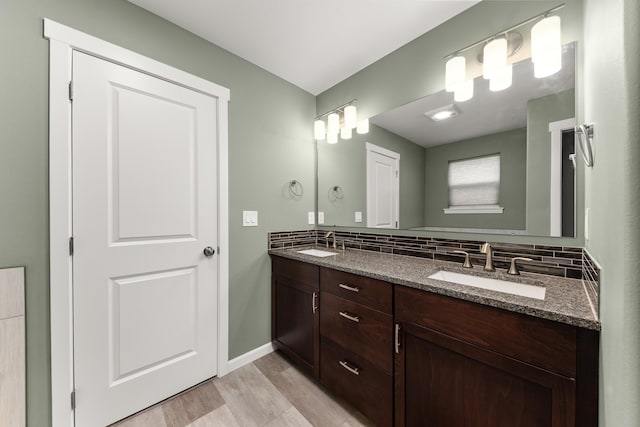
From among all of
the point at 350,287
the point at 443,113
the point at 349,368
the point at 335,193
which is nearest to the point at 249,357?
the point at 349,368

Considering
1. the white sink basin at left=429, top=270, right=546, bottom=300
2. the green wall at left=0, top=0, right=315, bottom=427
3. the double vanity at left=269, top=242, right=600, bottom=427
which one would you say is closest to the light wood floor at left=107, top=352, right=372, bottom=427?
the double vanity at left=269, top=242, right=600, bottom=427

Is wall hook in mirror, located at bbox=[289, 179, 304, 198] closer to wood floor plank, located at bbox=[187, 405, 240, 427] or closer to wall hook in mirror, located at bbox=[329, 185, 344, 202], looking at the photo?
wall hook in mirror, located at bbox=[329, 185, 344, 202]

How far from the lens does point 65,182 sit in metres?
1.20

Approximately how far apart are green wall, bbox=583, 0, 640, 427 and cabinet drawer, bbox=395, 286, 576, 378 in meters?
0.09

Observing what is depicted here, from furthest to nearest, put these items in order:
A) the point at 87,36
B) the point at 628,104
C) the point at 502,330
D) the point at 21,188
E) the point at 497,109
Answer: the point at 497,109 → the point at 87,36 → the point at 21,188 → the point at 502,330 → the point at 628,104

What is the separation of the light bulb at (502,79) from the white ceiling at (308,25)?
19.8 inches

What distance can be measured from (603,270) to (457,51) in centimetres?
141

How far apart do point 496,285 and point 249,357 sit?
71.6 inches

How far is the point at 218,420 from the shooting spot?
4.45 feet

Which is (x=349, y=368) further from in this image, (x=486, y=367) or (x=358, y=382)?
(x=486, y=367)

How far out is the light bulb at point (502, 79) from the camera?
1298 mm

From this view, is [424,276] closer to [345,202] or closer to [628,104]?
[628,104]


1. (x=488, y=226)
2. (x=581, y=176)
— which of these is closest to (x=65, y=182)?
(x=488, y=226)

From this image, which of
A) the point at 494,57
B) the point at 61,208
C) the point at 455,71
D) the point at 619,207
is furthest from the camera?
the point at 455,71
